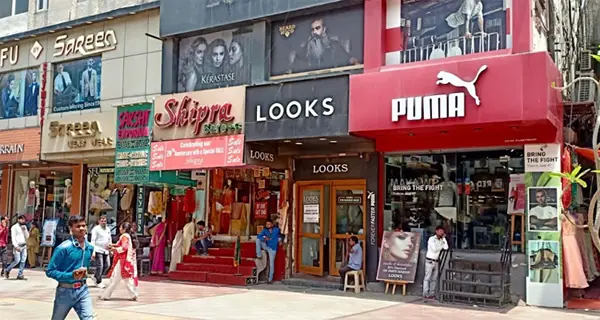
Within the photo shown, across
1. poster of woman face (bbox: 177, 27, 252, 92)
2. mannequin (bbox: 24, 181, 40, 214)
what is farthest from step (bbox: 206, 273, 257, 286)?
mannequin (bbox: 24, 181, 40, 214)

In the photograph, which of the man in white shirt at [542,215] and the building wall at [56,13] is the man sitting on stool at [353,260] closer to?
the man in white shirt at [542,215]

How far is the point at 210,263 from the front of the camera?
55.4 feet

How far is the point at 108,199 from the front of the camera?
20.2 metres

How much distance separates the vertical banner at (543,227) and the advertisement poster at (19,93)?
15653mm

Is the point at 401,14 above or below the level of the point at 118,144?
above

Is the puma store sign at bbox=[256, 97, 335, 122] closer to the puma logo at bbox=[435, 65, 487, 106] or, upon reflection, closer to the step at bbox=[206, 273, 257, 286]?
the puma logo at bbox=[435, 65, 487, 106]

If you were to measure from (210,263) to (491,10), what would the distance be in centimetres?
929

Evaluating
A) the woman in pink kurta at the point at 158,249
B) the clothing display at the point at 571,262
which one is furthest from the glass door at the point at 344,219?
the woman in pink kurta at the point at 158,249

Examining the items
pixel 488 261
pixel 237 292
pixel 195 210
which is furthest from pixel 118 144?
pixel 488 261

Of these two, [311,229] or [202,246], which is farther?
[202,246]

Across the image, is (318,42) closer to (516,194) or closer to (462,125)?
(462,125)

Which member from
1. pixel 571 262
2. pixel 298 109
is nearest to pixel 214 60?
pixel 298 109

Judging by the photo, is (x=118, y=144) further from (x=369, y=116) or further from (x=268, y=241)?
(x=369, y=116)

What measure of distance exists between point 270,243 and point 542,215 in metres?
6.59
